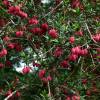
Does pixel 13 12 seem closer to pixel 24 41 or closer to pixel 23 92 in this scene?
pixel 24 41

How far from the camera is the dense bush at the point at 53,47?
16.8ft

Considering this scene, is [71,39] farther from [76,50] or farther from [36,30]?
[36,30]

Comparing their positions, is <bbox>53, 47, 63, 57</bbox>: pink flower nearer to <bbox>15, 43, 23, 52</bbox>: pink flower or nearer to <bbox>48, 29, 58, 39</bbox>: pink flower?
<bbox>48, 29, 58, 39</bbox>: pink flower

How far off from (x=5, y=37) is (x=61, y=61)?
2.72 ft

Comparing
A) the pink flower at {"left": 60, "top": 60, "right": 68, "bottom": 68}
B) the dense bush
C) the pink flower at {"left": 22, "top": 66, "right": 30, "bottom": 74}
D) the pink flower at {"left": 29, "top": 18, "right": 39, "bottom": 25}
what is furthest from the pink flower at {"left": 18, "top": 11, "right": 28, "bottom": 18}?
the pink flower at {"left": 60, "top": 60, "right": 68, "bottom": 68}

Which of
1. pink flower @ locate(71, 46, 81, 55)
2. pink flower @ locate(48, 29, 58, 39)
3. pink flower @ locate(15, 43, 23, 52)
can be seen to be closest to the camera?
pink flower @ locate(71, 46, 81, 55)

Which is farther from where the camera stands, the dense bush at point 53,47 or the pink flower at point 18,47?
the pink flower at point 18,47

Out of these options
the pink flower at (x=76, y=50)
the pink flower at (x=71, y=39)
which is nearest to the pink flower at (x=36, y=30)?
the pink flower at (x=71, y=39)

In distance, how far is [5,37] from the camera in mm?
5312

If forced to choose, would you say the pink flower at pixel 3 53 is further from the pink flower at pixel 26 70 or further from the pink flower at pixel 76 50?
the pink flower at pixel 76 50

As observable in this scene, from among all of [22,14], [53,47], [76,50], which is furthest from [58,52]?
[22,14]

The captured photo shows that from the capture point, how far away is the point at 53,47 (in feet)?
17.0

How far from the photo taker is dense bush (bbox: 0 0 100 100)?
5109 millimetres

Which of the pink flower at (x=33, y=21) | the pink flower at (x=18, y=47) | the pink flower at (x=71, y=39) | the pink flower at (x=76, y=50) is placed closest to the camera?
the pink flower at (x=76, y=50)
